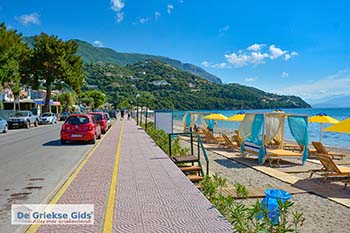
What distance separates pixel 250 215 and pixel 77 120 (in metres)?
13.4

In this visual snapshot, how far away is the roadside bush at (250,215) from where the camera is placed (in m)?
3.67

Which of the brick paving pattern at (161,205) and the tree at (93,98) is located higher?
the tree at (93,98)

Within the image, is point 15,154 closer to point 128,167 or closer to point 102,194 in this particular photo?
point 128,167

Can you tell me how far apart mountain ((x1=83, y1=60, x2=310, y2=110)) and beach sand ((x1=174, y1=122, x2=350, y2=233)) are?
9653 cm

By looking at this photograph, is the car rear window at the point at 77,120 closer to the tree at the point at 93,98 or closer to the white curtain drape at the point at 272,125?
the white curtain drape at the point at 272,125

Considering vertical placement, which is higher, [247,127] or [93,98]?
[93,98]

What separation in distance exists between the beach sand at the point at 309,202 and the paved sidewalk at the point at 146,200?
67.2 inches

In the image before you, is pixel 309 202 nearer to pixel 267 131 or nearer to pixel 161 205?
pixel 161 205

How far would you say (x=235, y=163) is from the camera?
12.7 meters

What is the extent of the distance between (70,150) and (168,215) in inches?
381

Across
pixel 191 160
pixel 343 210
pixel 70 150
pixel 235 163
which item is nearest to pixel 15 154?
pixel 70 150

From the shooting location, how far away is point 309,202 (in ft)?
23.2

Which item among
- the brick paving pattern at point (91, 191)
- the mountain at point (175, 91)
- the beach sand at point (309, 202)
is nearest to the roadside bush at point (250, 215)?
the beach sand at point (309, 202)

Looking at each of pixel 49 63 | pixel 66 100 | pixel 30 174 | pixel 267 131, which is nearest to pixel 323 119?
pixel 267 131
